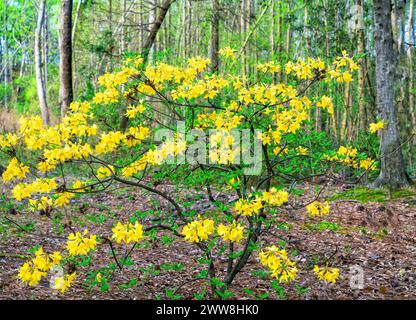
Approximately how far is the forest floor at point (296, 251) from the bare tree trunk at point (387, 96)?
37 cm

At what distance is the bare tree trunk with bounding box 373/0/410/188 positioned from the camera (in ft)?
26.7

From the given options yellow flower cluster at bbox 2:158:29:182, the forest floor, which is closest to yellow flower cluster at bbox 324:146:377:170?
the forest floor

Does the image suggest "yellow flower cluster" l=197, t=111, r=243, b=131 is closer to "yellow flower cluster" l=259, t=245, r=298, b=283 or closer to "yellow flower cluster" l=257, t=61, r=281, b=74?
"yellow flower cluster" l=257, t=61, r=281, b=74

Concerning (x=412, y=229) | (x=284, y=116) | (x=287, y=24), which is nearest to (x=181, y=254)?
(x=284, y=116)

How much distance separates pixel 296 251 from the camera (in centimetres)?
376

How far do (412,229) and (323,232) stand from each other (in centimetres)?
124

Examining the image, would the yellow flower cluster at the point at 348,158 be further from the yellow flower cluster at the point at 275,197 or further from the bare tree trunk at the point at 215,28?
the bare tree trunk at the point at 215,28

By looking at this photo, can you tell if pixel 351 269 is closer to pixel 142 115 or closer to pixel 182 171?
pixel 182 171

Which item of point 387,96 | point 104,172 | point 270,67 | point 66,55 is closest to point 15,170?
point 104,172

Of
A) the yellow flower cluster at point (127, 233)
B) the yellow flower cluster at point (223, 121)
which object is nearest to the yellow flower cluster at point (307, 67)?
the yellow flower cluster at point (223, 121)

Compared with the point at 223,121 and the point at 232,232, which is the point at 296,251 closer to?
the point at 232,232

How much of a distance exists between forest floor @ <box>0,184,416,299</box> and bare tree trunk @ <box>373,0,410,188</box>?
1.21ft

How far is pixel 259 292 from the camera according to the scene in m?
4.47

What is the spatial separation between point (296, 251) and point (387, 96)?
5.32 metres
